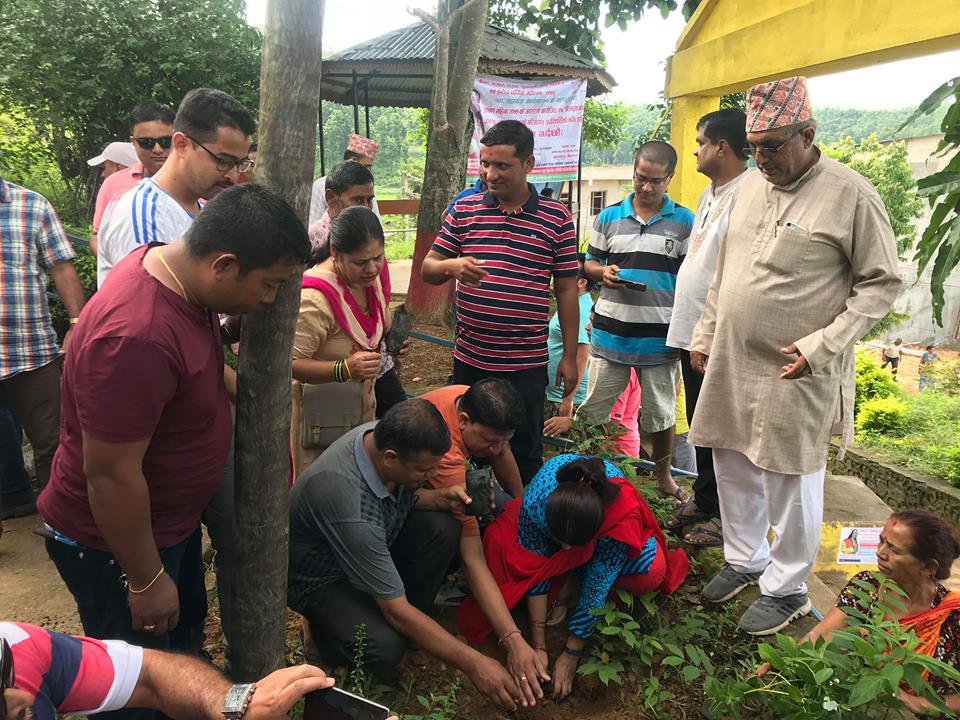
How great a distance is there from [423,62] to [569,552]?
6121mm

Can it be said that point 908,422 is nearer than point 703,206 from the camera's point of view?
No

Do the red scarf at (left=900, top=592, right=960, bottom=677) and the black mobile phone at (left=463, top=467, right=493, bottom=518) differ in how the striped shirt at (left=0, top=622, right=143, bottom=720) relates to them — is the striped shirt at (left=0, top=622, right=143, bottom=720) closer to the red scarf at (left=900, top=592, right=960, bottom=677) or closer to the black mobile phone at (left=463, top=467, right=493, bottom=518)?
the black mobile phone at (left=463, top=467, right=493, bottom=518)

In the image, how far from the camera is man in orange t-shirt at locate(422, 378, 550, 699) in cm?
246

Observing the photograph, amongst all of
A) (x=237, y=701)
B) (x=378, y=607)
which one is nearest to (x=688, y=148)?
(x=378, y=607)

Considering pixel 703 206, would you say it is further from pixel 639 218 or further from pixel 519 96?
pixel 519 96

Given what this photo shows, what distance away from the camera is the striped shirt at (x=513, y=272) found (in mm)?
3064

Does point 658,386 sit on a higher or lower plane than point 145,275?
lower

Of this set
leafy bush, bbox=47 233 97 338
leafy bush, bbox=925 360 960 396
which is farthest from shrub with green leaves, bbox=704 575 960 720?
leafy bush, bbox=925 360 960 396

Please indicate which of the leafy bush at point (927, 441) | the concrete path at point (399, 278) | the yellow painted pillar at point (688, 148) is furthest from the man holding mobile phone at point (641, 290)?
the concrete path at point (399, 278)

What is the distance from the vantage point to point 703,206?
10.6ft

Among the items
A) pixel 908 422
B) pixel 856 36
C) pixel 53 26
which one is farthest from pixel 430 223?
pixel 908 422

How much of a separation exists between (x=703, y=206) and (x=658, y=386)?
950 millimetres

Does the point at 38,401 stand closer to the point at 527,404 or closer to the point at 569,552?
the point at 527,404

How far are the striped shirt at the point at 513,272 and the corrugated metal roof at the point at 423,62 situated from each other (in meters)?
Answer: 4.87
